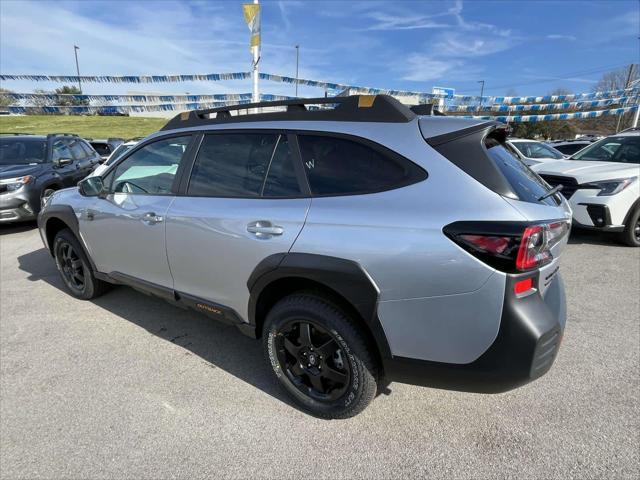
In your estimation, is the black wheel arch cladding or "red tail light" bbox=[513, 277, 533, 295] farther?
the black wheel arch cladding

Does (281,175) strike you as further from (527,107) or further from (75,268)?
(527,107)

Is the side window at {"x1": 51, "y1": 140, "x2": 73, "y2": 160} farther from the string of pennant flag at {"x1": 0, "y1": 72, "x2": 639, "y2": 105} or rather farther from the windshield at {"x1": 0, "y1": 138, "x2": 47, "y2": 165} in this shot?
the string of pennant flag at {"x1": 0, "y1": 72, "x2": 639, "y2": 105}

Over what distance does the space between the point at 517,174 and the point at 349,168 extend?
2.92 ft

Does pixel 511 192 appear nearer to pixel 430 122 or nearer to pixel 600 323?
pixel 430 122

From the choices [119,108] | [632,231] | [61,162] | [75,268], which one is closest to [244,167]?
[75,268]

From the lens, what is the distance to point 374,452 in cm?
206

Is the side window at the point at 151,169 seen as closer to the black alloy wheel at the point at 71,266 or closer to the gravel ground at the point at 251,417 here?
the black alloy wheel at the point at 71,266

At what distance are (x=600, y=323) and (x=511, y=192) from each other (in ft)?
7.93

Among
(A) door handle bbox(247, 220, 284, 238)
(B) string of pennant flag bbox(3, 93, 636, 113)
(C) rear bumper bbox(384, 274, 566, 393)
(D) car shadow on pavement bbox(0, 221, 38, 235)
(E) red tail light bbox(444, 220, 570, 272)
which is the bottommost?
(D) car shadow on pavement bbox(0, 221, 38, 235)

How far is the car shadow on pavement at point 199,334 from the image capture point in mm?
2783

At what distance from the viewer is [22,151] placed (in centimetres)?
751

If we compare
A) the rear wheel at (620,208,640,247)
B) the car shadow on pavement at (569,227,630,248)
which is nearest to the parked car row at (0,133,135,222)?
the car shadow on pavement at (569,227,630,248)

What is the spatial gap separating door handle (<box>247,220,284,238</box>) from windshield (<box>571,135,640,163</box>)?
6218mm

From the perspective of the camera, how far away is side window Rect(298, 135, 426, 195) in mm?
1902
